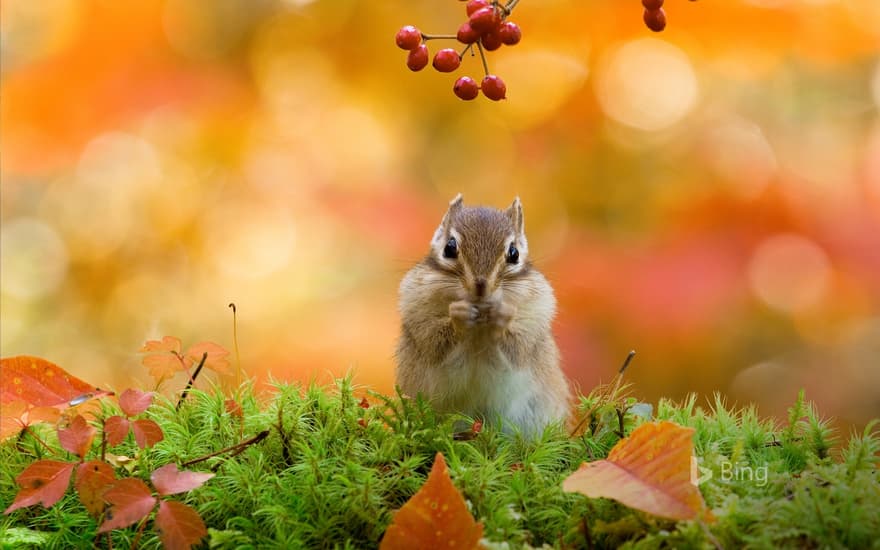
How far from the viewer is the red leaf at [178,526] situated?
160 cm

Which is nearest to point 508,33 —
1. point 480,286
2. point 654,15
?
point 654,15

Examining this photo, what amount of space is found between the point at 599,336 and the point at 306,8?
2083mm

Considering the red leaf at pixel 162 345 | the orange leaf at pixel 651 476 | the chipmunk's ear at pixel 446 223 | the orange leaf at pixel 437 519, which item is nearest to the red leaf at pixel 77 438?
the red leaf at pixel 162 345

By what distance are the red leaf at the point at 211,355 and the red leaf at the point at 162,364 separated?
0.11 ft

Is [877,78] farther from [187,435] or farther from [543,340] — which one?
[187,435]

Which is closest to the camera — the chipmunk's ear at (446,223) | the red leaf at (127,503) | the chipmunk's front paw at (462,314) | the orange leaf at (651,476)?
the orange leaf at (651,476)

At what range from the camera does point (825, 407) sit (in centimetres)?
400

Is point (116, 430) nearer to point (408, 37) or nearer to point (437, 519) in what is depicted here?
point (437, 519)

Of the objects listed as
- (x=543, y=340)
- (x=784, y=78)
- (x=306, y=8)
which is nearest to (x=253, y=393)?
(x=543, y=340)

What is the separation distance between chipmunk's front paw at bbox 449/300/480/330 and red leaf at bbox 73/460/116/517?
870 mm

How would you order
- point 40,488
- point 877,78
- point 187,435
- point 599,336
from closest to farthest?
point 40,488
point 187,435
point 599,336
point 877,78

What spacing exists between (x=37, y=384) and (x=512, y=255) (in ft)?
3.93

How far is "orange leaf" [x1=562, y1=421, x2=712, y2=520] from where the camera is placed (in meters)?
1.49

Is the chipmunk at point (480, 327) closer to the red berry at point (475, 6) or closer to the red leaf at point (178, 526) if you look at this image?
the red berry at point (475, 6)
